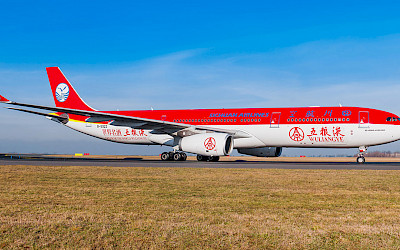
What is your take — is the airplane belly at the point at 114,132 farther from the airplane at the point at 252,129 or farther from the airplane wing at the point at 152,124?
the airplane wing at the point at 152,124

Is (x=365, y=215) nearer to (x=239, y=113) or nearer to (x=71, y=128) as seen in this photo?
(x=239, y=113)

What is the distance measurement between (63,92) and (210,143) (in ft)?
54.4

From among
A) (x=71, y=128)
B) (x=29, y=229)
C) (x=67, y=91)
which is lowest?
(x=29, y=229)

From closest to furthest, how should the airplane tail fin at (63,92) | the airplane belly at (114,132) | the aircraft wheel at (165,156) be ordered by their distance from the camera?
the aircraft wheel at (165,156)
the airplane belly at (114,132)
the airplane tail fin at (63,92)

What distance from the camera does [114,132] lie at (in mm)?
32312

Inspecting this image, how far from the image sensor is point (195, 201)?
330 inches

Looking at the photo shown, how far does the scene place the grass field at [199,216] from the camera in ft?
16.7

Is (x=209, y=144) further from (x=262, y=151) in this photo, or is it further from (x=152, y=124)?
(x=262, y=151)

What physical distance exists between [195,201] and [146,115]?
960 inches

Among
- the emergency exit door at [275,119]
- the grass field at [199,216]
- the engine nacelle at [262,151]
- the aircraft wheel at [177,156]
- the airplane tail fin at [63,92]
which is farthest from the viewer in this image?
the airplane tail fin at [63,92]

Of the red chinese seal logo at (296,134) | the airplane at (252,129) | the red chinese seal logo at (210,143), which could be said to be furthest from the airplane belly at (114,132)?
the red chinese seal logo at (296,134)

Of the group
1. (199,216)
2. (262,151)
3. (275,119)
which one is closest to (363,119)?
(275,119)

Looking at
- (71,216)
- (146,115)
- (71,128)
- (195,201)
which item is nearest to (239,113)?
(146,115)

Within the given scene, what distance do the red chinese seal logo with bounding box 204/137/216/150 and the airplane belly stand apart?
23.4 feet
